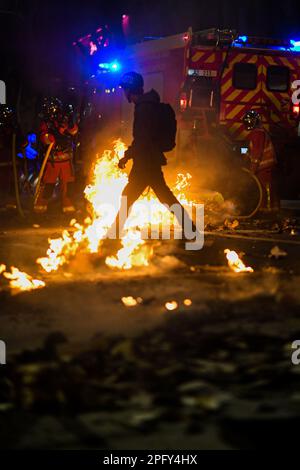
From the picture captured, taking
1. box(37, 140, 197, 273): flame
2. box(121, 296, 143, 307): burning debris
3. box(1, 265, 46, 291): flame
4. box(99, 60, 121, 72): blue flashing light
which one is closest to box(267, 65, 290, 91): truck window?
box(37, 140, 197, 273): flame

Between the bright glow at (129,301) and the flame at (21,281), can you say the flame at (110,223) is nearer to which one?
the flame at (21,281)

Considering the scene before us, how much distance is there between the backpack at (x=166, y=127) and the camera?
8.04m

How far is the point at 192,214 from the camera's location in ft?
38.7

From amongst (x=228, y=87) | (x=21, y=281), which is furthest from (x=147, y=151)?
(x=228, y=87)

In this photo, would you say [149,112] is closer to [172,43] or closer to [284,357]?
[284,357]

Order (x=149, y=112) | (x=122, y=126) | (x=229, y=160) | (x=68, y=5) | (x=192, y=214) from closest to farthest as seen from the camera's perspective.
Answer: (x=149, y=112), (x=192, y=214), (x=229, y=160), (x=122, y=126), (x=68, y=5)

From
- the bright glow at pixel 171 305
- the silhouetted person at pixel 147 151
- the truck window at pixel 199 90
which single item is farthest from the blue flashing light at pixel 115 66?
the bright glow at pixel 171 305

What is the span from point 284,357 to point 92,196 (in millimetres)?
8570

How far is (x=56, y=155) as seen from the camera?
1161cm

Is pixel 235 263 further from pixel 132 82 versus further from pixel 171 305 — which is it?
pixel 132 82

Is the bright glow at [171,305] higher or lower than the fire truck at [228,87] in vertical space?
lower

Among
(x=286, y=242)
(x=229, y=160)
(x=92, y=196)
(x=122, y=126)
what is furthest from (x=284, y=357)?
(x=122, y=126)

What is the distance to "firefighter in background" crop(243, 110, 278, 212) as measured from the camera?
1201 centimetres

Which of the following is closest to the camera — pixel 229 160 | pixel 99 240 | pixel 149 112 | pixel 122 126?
pixel 149 112
